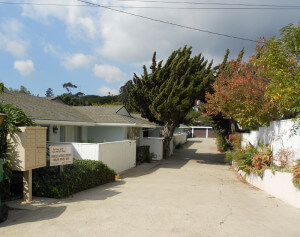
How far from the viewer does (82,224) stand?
560 centimetres

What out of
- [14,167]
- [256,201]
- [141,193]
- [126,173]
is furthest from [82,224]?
[126,173]

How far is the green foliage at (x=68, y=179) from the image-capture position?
788cm

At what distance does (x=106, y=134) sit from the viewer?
1723 cm

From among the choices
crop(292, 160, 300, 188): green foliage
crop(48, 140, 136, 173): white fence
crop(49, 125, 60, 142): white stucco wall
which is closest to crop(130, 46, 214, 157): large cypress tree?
crop(48, 140, 136, 173): white fence

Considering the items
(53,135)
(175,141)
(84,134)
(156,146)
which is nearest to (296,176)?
(53,135)

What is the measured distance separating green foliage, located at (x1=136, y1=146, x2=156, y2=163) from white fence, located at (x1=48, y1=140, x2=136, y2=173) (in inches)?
76.3

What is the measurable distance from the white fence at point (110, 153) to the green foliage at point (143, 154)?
6.36 ft

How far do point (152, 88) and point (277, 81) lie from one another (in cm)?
1164

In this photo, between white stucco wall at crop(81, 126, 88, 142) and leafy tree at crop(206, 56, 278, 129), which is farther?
white stucco wall at crop(81, 126, 88, 142)

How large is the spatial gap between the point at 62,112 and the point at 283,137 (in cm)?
1147

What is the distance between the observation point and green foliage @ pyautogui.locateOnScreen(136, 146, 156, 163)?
17609mm

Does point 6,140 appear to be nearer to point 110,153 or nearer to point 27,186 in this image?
point 27,186

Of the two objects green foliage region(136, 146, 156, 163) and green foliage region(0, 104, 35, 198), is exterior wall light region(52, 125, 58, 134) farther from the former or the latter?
green foliage region(0, 104, 35, 198)

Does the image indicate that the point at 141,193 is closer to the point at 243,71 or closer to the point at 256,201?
the point at 256,201
